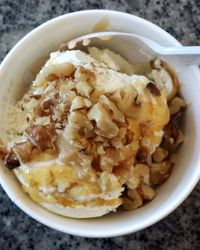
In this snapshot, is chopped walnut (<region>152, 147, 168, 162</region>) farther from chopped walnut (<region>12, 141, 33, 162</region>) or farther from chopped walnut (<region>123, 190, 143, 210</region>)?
chopped walnut (<region>12, 141, 33, 162</region>)

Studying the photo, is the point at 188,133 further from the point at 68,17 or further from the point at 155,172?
the point at 68,17

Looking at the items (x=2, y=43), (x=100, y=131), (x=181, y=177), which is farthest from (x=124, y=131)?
(x=2, y=43)

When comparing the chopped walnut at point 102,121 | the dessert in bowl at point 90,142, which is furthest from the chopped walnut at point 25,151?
the chopped walnut at point 102,121

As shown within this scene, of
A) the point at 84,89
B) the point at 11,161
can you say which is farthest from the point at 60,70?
the point at 11,161

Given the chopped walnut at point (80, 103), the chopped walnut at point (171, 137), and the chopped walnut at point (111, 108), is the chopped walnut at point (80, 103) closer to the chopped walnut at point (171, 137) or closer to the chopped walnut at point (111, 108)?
the chopped walnut at point (111, 108)

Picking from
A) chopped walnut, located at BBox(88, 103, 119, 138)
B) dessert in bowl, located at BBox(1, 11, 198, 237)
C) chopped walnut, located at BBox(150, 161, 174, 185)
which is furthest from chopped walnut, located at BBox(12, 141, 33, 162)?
chopped walnut, located at BBox(150, 161, 174, 185)

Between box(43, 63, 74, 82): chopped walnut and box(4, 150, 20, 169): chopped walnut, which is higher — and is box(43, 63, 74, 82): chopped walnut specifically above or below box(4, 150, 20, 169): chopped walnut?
above

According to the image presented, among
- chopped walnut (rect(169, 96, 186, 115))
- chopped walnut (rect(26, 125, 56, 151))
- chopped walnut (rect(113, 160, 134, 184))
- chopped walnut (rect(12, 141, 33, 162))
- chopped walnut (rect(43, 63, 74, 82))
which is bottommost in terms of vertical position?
chopped walnut (rect(113, 160, 134, 184))
